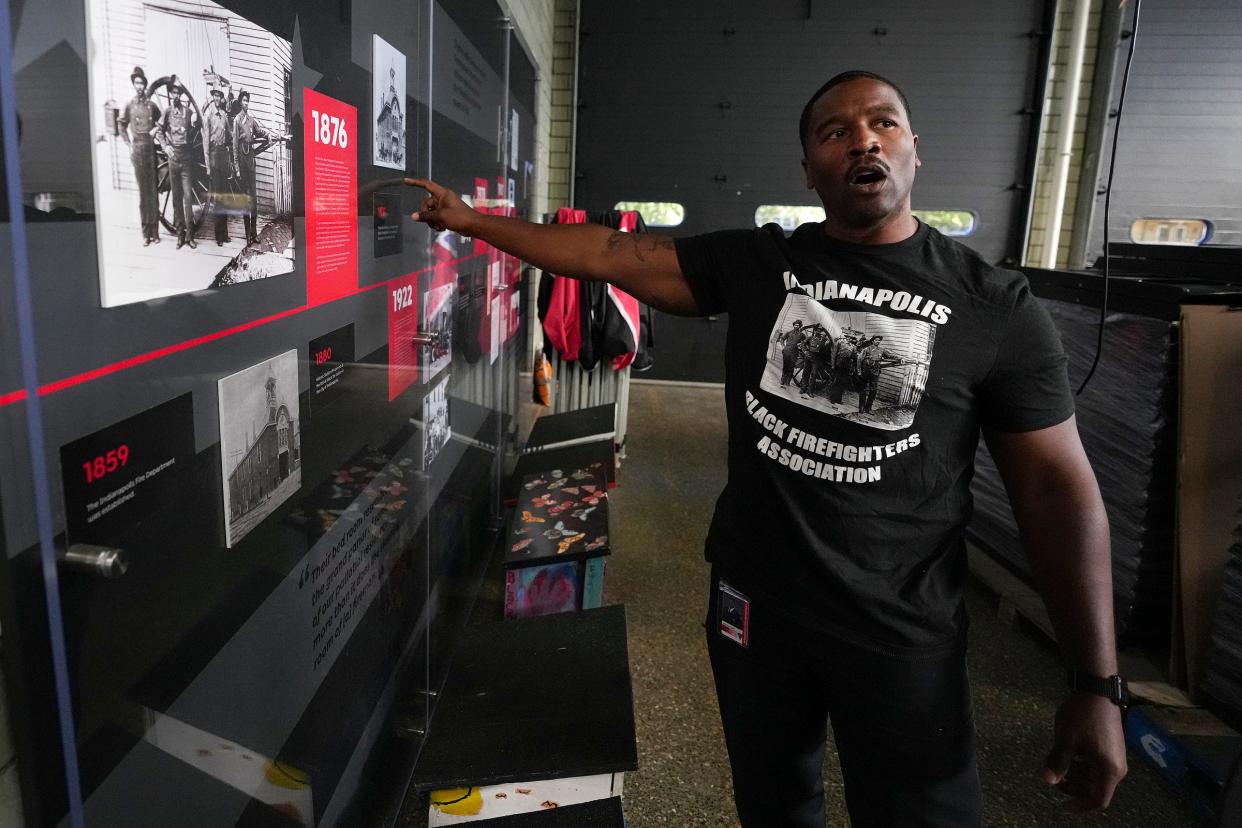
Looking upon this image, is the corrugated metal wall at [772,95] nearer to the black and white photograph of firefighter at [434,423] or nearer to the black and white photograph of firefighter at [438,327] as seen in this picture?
the black and white photograph of firefighter at [438,327]

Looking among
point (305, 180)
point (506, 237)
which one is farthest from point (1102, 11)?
point (305, 180)

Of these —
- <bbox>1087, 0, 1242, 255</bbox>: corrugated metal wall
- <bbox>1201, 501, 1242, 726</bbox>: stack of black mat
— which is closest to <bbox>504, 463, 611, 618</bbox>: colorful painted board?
<bbox>1201, 501, 1242, 726</bbox>: stack of black mat

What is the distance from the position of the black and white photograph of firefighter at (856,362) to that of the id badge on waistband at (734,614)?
357 millimetres

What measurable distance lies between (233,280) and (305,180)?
0.26 m

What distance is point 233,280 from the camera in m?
0.99

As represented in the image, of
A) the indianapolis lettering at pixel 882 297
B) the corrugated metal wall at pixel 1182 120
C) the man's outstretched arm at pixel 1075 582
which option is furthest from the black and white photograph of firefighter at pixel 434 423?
the corrugated metal wall at pixel 1182 120

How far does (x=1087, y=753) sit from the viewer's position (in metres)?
1.24

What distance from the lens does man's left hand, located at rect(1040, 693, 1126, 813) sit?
1.22 meters

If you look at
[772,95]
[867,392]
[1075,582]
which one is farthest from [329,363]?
[772,95]

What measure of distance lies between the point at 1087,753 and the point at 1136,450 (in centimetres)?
172

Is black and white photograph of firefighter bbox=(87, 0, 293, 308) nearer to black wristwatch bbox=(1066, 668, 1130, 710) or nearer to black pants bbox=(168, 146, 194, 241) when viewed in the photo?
black pants bbox=(168, 146, 194, 241)

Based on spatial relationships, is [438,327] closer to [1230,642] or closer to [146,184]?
[146,184]

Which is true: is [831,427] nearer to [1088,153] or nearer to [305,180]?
[305,180]

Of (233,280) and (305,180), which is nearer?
(233,280)
